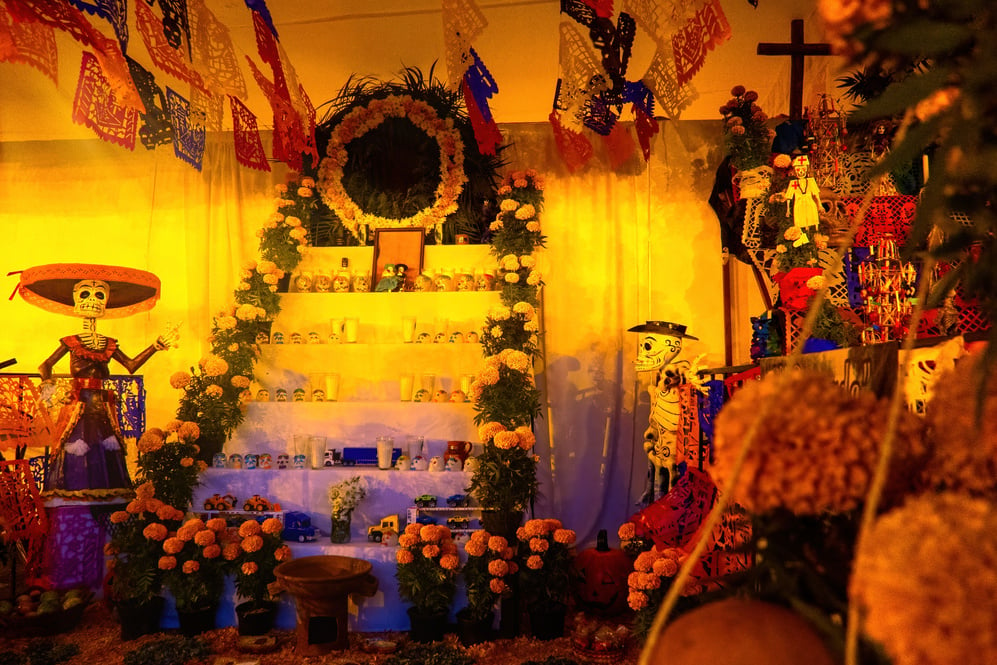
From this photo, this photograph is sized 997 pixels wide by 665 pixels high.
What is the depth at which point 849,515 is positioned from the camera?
0.53 metres

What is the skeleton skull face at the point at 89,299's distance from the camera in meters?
4.59

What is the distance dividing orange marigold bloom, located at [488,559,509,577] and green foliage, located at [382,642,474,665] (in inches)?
15.3

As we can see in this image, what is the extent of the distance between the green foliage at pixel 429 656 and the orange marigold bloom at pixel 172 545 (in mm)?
1194

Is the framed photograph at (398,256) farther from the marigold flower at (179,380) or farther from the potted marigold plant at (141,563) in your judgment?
the potted marigold plant at (141,563)

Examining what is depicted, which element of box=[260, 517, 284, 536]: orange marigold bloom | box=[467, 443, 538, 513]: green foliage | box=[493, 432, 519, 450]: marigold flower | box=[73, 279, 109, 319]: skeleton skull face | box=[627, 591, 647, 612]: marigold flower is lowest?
box=[627, 591, 647, 612]: marigold flower

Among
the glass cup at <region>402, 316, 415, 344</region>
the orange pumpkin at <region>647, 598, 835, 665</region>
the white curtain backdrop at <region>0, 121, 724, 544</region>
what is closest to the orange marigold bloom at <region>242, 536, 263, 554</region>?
the glass cup at <region>402, 316, 415, 344</region>

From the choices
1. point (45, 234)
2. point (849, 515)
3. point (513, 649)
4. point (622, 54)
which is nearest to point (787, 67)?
point (622, 54)

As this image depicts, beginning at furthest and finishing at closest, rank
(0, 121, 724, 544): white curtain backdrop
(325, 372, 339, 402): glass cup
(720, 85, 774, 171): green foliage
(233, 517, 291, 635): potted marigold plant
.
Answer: (0, 121, 724, 544): white curtain backdrop, (325, 372, 339, 402): glass cup, (720, 85, 774, 171): green foliage, (233, 517, 291, 635): potted marigold plant

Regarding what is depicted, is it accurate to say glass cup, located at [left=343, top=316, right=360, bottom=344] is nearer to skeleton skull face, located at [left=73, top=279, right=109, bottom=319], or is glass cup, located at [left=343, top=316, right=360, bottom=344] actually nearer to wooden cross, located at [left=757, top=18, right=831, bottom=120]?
skeleton skull face, located at [left=73, top=279, right=109, bottom=319]

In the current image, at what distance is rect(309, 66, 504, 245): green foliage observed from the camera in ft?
16.8

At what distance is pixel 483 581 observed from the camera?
378 cm

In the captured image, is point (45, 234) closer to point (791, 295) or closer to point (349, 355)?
point (349, 355)

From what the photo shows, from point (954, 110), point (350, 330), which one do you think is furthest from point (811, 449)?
point (350, 330)

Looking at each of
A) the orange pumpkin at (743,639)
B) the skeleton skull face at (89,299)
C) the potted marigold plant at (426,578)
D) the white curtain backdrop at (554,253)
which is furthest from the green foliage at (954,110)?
the white curtain backdrop at (554,253)
